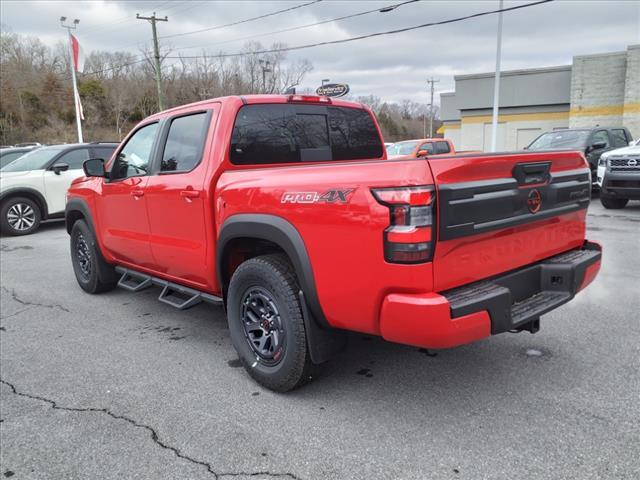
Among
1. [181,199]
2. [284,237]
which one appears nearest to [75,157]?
[181,199]

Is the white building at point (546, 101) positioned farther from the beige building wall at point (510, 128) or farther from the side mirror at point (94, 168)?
the side mirror at point (94, 168)

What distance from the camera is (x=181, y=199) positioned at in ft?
12.9

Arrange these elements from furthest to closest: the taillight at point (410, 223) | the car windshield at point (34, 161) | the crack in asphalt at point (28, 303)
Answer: the car windshield at point (34, 161), the crack in asphalt at point (28, 303), the taillight at point (410, 223)

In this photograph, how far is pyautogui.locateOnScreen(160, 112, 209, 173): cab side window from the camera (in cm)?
392

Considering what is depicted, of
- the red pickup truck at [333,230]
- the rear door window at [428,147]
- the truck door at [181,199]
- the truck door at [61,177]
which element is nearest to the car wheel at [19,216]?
the truck door at [61,177]

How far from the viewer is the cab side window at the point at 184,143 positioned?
392 centimetres

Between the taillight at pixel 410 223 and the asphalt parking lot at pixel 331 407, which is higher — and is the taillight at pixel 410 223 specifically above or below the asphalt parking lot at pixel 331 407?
above

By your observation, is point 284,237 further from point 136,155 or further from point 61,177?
point 61,177

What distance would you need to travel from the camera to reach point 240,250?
145 inches

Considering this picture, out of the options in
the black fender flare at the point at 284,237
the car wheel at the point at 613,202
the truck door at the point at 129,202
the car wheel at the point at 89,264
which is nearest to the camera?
the black fender flare at the point at 284,237

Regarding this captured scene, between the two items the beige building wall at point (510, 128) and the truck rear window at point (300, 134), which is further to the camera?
the beige building wall at point (510, 128)

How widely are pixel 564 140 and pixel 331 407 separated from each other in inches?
486

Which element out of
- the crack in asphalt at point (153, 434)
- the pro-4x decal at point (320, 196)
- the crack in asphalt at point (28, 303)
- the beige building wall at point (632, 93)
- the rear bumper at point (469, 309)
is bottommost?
the crack in asphalt at point (28, 303)

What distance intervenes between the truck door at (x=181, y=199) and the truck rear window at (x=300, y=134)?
10.5 inches
